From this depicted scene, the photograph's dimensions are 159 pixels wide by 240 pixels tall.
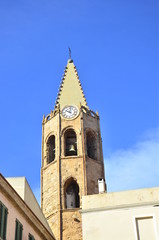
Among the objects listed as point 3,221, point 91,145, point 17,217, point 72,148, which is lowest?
point 3,221

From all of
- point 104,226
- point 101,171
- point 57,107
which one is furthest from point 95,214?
point 57,107

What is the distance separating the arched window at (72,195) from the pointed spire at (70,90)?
257 inches

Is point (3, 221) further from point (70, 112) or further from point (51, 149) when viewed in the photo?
point (70, 112)

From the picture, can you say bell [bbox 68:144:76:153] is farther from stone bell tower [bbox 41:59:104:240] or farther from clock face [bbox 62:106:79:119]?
clock face [bbox 62:106:79:119]

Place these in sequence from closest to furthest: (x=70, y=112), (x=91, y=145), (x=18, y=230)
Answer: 1. (x=18, y=230)
2. (x=91, y=145)
3. (x=70, y=112)

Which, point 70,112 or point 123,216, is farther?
point 70,112

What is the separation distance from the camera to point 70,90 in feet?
132

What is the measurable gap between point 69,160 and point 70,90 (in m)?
7.28

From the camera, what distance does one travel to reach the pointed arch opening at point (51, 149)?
36344mm

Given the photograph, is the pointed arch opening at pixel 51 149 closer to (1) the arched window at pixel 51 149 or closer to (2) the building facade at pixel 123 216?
(1) the arched window at pixel 51 149

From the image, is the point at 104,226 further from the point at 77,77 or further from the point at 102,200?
the point at 77,77

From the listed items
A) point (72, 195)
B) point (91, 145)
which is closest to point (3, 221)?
point (72, 195)

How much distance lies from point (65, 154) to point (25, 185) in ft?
56.2

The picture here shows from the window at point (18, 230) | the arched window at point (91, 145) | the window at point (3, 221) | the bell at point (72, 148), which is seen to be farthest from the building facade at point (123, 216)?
the arched window at point (91, 145)
